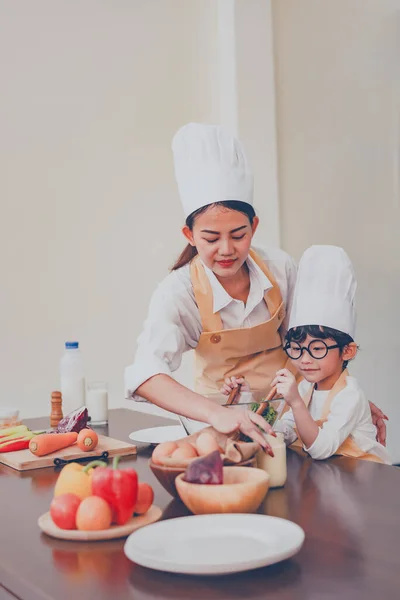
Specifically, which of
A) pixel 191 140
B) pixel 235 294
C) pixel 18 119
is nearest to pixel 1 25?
pixel 18 119

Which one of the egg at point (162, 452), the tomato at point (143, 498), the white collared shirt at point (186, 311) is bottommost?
the tomato at point (143, 498)

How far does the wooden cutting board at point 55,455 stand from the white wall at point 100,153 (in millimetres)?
1586

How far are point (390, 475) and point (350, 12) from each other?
339 centimetres

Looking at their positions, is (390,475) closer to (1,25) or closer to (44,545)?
(44,545)

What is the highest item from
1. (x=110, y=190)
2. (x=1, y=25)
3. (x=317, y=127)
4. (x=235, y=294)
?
(x=1, y=25)

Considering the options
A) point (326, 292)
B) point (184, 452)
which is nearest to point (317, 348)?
point (326, 292)

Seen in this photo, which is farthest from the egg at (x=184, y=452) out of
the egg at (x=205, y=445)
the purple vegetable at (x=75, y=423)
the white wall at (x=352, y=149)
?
the white wall at (x=352, y=149)

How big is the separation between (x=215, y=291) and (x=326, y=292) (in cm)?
35

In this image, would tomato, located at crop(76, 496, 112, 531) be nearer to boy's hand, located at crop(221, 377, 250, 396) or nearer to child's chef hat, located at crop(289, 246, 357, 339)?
boy's hand, located at crop(221, 377, 250, 396)

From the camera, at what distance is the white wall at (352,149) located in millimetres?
3967

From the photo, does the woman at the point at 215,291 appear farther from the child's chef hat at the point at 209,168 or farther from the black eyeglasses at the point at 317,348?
the black eyeglasses at the point at 317,348

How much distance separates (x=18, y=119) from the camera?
3268 millimetres

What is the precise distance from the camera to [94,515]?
1.09m

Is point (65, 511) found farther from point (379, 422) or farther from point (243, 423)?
point (379, 422)
